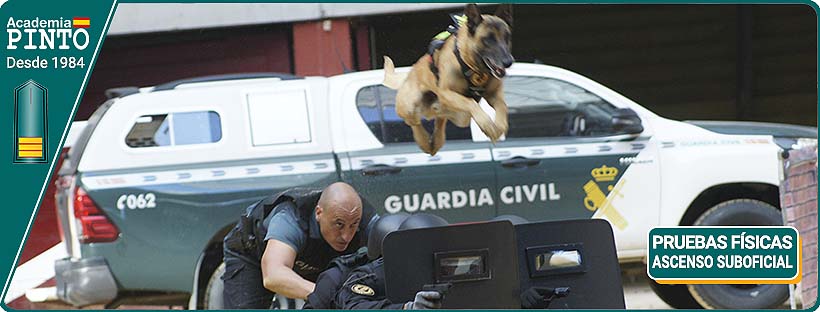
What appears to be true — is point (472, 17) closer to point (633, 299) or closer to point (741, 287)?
point (633, 299)

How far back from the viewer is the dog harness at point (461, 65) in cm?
529

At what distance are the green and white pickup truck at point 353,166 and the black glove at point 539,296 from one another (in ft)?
0.98

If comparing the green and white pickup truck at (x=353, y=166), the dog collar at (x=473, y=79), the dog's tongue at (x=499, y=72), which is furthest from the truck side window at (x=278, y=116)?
the dog's tongue at (x=499, y=72)

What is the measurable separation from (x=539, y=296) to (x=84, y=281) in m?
1.72

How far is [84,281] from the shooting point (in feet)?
17.8

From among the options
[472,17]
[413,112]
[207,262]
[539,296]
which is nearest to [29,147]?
[207,262]

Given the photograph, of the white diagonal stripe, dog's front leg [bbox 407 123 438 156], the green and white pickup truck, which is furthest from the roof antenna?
the white diagonal stripe

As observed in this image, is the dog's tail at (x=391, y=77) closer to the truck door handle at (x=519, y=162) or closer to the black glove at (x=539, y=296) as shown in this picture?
the truck door handle at (x=519, y=162)

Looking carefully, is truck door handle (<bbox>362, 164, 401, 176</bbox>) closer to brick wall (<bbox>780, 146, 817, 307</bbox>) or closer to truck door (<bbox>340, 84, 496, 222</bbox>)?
truck door (<bbox>340, 84, 496, 222</bbox>)

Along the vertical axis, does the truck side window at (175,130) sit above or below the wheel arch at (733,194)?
above

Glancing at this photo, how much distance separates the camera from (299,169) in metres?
5.45

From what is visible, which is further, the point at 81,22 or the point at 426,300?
the point at 81,22

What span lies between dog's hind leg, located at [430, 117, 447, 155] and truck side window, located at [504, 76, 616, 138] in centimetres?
25

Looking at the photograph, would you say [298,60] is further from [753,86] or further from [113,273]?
[753,86]
